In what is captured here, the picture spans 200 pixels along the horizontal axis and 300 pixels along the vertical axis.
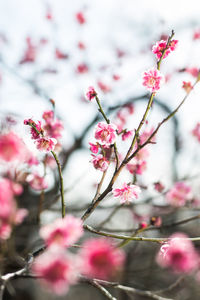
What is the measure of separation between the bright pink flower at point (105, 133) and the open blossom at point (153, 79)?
41 cm

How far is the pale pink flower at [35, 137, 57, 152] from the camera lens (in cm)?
197

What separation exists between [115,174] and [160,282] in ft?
18.1

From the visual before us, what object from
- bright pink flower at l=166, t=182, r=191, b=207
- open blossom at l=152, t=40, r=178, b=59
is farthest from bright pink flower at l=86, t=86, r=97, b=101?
bright pink flower at l=166, t=182, r=191, b=207

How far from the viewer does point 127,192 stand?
2102mm

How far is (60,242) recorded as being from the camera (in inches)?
42.1

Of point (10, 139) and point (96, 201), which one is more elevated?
point (10, 139)

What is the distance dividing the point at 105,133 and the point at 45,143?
1.48ft

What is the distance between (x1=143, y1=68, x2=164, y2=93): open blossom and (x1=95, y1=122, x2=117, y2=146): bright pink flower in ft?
1.33

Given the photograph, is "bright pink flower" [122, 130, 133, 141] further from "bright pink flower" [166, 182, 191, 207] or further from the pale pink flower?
"bright pink flower" [166, 182, 191, 207]

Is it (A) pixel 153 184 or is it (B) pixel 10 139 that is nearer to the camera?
(B) pixel 10 139

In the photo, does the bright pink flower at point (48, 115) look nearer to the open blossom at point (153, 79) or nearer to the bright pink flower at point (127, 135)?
the bright pink flower at point (127, 135)

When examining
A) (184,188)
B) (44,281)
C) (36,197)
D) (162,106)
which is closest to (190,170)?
(184,188)

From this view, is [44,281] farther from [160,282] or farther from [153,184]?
[160,282]

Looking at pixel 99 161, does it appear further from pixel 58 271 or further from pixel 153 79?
pixel 58 271
